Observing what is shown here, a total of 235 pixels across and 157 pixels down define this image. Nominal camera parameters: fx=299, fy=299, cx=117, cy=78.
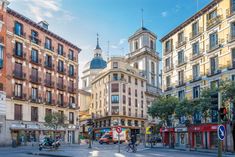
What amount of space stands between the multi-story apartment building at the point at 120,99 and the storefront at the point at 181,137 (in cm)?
2545

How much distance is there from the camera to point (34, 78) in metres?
46.6

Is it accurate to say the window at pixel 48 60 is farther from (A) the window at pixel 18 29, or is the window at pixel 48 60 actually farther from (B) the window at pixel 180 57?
(B) the window at pixel 180 57

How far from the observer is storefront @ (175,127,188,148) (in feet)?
134

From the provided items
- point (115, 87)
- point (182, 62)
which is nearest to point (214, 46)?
point (182, 62)

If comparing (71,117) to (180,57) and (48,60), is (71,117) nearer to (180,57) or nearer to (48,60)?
(48,60)

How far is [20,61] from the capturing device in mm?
44000

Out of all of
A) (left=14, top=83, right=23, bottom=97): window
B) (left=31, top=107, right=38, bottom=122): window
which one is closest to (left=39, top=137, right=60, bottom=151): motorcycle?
(left=14, top=83, right=23, bottom=97): window

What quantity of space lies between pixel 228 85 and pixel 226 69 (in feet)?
18.1

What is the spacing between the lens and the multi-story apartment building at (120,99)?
69.3m

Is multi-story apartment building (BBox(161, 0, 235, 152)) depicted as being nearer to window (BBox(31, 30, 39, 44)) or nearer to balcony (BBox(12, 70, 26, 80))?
window (BBox(31, 30, 39, 44))

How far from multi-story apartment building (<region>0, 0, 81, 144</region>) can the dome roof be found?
41416 mm

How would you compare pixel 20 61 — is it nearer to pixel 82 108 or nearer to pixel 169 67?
pixel 169 67

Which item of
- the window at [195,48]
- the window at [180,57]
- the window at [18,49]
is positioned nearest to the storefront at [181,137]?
the window at [180,57]

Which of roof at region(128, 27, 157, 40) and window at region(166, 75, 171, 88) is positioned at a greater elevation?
roof at region(128, 27, 157, 40)
